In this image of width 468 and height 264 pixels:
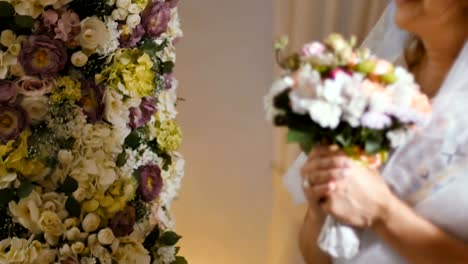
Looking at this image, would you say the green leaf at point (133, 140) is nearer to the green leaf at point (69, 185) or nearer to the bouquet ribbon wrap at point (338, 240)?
the green leaf at point (69, 185)

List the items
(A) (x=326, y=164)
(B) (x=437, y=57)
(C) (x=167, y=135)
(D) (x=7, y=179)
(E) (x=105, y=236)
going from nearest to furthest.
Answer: (A) (x=326, y=164), (B) (x=437, y=57), (D) (x=7, y=179), (E) (x=105, y=236), (C) (x=167, y=135)

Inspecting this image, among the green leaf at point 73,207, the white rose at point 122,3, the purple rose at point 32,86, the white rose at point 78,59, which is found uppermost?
the white rose at point 122,3

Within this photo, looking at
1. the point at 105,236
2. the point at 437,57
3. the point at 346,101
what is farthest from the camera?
the point at 105,236

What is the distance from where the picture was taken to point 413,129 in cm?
95

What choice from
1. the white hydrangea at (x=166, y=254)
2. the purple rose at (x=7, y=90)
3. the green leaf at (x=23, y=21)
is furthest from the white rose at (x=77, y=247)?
the green leaf at (x=23, y=21)

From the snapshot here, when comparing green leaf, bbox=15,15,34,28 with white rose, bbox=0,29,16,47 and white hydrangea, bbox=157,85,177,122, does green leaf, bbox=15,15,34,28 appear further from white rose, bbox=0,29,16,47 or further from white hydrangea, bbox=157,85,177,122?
white hydrangea, bbox=157,85,177,122

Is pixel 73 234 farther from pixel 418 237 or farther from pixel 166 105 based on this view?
pixel 418 237

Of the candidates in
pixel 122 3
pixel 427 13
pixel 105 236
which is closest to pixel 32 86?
pixel 122 3

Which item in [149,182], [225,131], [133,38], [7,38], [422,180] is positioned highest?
[225,131]

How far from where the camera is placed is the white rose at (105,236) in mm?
1347

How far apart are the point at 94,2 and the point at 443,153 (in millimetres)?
745

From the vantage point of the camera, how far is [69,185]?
1.30m

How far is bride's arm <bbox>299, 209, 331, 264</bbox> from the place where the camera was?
47.8 inches

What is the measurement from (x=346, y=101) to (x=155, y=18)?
0.61 m
